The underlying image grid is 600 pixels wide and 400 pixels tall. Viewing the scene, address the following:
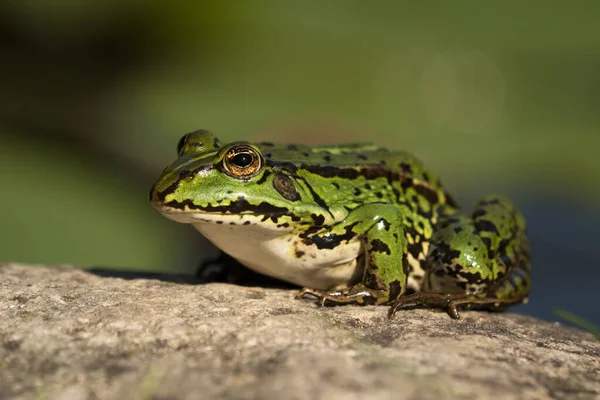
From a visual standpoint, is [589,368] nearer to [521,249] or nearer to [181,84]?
[521,249]

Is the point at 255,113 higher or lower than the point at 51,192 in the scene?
higher

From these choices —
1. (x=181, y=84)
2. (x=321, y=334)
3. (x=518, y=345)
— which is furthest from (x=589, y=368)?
(x=181, y=84)

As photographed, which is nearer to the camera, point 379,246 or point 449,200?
point 379,246

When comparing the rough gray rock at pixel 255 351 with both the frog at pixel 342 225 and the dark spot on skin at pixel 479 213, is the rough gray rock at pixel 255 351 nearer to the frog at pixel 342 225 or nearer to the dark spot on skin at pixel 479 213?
the frog at pixel 342 225

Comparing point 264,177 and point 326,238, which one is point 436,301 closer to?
point 326,238

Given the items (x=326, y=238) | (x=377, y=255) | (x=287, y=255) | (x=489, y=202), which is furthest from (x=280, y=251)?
(x=489, y=202)

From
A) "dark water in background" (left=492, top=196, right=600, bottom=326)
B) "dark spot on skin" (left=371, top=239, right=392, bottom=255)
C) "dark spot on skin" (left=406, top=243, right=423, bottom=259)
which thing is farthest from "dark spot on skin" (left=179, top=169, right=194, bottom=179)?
"dark water in background" (left=492, top=196, right=600, bottom=326)
